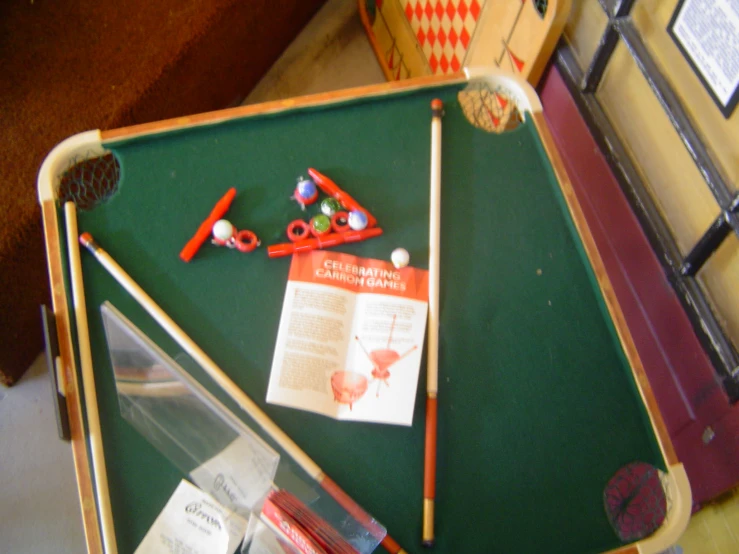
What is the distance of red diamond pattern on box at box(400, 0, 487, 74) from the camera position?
156cm

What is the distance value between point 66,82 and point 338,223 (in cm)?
89

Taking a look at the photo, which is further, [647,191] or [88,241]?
[647,191]

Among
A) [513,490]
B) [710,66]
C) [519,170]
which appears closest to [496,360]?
[513,490]

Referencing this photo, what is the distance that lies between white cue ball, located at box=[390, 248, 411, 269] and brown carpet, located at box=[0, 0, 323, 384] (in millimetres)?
846

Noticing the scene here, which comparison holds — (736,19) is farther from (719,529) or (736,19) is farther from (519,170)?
(719,529)

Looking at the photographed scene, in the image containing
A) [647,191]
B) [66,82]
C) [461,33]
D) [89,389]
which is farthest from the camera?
[461,33]

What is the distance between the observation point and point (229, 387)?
35.1 inches

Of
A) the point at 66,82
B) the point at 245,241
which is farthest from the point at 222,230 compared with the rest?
the point at 66,82

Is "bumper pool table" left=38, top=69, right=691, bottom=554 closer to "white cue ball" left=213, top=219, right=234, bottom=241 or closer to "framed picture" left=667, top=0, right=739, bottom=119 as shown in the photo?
"white cue ball" left=213, top=219, right=234, bottom=241

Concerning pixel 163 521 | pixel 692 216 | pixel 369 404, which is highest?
pixel 692 216

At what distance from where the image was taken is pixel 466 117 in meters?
1.11

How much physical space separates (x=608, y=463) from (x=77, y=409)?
81 centimetres

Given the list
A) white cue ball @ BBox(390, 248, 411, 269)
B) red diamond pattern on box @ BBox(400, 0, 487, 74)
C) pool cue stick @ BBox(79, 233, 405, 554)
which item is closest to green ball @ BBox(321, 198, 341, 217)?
white cue ball @ BBox(390, 248, 411, 269)

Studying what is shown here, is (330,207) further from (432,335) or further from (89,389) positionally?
(89,389)
